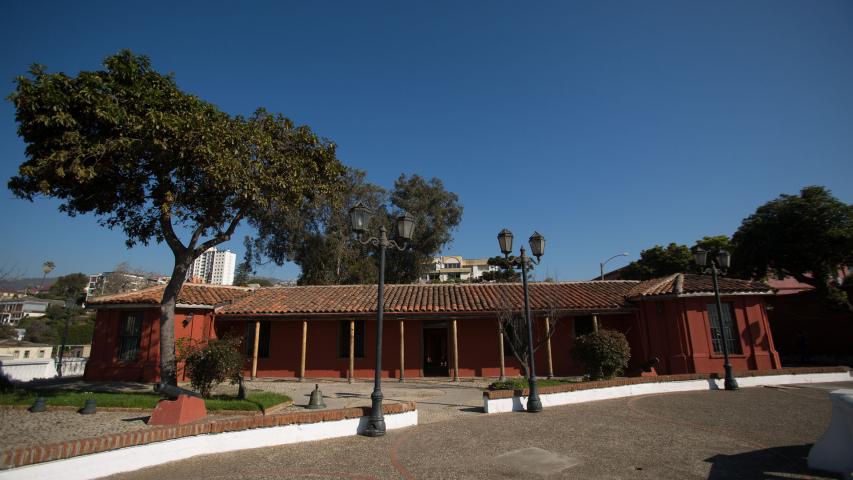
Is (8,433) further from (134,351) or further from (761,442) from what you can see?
(761,442)

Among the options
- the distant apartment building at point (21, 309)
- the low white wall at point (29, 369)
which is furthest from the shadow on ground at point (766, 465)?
the distant apartment building at point (21, 309)

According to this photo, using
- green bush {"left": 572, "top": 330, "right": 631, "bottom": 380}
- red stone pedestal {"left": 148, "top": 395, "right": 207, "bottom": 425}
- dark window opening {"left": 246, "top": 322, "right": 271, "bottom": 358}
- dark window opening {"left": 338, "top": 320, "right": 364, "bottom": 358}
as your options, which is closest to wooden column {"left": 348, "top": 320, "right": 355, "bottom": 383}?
dark window opening {"left": 338, "top": 320, "right": 364, "bottom": 358}

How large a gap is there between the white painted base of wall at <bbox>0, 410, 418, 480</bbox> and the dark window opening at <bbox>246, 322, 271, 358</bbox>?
11.8 metres

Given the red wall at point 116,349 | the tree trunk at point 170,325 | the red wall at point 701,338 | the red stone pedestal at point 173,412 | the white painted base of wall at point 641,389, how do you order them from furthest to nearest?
the red wall at point 116,349, the red wall at point 701,338, the tree trunk at point 170,325, the white painted base of wall at point 641,389, the red stone pedestal at point 173,412

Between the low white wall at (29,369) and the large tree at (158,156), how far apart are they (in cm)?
1028

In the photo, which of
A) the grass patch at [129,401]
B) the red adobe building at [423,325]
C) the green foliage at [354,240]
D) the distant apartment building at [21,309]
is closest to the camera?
the grass patch at [129,401]

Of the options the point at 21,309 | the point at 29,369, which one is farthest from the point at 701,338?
the point at 21,309

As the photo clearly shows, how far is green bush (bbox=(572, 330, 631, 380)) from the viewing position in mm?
11703

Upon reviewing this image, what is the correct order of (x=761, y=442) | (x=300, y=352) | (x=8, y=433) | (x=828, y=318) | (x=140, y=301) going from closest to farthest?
(x=761, y=442)
(x=8, y=433)
(x=140, y=301)
(x=300, y=352)
(x=828, y=318)

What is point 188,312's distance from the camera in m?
16.0

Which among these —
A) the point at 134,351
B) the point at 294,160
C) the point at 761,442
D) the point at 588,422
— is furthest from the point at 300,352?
the point at 761,442

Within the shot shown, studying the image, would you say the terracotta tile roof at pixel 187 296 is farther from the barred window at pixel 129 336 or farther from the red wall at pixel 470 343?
the barred window at pixel 129 336

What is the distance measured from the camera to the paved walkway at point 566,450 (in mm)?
5148

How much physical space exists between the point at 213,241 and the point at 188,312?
21.3 feet
